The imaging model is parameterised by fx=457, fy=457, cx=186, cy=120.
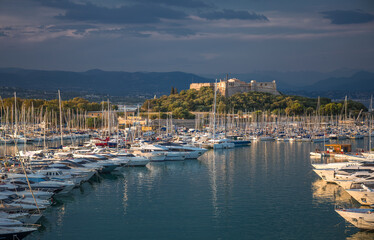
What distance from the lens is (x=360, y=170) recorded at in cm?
2820

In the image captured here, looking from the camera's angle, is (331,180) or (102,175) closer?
(331,180)

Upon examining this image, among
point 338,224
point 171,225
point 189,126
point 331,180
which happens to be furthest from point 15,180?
point 189,126

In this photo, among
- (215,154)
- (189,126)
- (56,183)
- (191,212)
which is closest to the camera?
(191,212)

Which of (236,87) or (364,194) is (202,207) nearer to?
(364,194)

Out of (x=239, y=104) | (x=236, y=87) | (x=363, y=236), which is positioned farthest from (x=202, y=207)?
(x=236, y=87)

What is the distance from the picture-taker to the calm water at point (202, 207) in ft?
67.7

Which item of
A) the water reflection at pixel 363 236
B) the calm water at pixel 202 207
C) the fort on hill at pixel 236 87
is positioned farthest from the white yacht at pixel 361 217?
the fort on hill at pixel 236 87

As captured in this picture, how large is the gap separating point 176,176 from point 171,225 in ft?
45.0

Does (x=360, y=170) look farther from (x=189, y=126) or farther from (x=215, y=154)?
(x=189, y=126)

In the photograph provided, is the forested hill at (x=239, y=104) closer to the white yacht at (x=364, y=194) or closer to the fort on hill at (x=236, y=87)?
the fort on hill at (x=236, y=87)

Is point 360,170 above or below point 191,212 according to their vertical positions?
above

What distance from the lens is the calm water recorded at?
67.7ft

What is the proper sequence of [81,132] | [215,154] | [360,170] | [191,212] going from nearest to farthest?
[191,212], [360,170], [215,154], [81,132]

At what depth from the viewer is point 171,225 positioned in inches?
861
